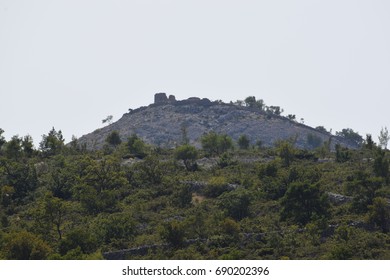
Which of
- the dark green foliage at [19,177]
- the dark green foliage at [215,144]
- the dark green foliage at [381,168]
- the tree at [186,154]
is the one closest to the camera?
the dark green foliage at [381,168]

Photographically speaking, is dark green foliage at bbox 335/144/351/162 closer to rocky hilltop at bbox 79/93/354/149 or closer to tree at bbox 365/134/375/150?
tree at bbox 365/134/375/150

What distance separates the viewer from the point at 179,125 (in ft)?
552

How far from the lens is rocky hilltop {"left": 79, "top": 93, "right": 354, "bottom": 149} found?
16188cm

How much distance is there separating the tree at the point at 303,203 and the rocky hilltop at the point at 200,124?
8710 cm

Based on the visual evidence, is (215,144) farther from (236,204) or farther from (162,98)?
(162,98)

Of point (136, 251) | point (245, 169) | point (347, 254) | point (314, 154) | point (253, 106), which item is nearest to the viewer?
point (347, 254)

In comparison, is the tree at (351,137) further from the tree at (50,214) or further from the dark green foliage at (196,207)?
the tree at (50,214)

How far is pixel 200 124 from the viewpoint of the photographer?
17038 centimetres

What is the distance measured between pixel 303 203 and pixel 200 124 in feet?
348

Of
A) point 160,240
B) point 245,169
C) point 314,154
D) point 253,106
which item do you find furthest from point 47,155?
point 253,106

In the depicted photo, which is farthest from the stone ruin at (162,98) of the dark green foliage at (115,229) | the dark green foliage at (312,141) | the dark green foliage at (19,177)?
the dark green foliage at (115,229)

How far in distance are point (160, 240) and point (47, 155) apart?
42.1 m

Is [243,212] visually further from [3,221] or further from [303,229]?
[3,221]

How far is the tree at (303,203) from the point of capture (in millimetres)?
63531
